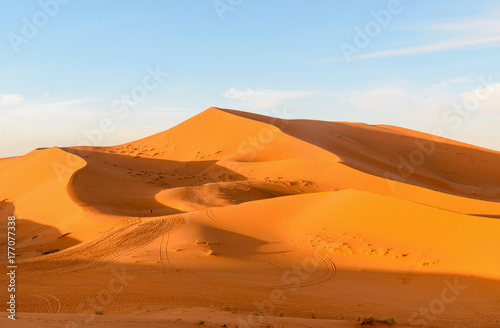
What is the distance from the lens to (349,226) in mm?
13523

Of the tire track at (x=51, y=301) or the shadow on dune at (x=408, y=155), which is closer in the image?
the tire track at (x=51, y=301)

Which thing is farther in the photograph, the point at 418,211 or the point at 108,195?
Result: the point at 108,195

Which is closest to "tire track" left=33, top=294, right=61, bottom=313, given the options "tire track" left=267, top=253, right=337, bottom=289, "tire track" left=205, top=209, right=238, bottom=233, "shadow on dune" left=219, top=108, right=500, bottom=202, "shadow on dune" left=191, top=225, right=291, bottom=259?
"shadow on dune" left=191, top=225, right=291, bottom=259

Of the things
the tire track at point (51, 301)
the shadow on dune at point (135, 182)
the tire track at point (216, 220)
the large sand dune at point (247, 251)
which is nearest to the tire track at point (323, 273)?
the large sand dune at point (247, 251)

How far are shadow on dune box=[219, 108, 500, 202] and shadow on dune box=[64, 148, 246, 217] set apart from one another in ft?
32.9

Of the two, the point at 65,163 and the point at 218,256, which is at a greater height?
the point at 65,163

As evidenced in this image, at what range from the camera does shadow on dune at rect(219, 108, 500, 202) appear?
32.5 meters

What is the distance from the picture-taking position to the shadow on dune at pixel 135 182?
64.1 feet

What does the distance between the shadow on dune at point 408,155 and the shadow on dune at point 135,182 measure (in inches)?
395

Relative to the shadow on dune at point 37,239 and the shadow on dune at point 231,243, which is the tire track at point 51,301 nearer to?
the shadow on dune at point 231,243

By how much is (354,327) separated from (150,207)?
1480 cm

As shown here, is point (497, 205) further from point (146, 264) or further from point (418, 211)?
point (146, 264)

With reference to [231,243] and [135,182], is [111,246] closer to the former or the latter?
[231,243]

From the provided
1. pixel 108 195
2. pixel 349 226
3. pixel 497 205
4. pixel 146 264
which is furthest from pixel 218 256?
→ pixel 497 205
